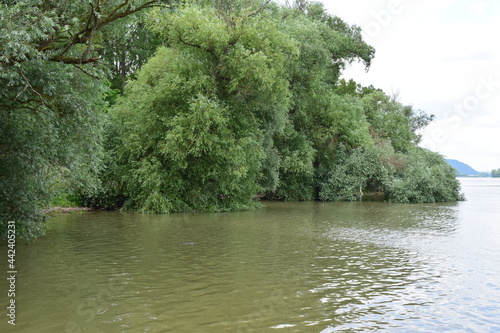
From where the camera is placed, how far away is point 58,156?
38.2 feet

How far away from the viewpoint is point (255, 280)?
939cm

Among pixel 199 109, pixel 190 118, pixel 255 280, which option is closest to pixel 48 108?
pixel 255 280

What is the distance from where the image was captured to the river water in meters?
6.87

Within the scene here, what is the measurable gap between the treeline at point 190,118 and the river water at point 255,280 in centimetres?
267

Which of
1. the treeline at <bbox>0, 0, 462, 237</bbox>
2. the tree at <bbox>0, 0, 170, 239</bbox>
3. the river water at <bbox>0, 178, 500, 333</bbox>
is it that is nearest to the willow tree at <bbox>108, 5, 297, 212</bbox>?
the treeline at <bbox>0, 0, 462, 237</bbox>

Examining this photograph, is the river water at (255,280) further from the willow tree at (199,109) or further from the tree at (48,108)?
the willow tree at (199,109)

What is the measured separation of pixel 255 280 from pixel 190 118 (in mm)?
14205

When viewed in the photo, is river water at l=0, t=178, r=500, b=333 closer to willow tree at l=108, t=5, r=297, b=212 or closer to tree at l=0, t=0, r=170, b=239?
tree at l=0, t=0, r=170, b=239

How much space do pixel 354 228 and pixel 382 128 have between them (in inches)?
1095

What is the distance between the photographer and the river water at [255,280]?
6871 mm

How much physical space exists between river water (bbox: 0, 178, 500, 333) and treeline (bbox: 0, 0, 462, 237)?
8.74 ft

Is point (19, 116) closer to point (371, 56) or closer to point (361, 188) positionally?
point (361, 188)

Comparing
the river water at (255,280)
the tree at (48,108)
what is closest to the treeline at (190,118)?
the tree at (48,108)

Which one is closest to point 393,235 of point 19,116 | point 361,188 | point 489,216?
point 489,216
